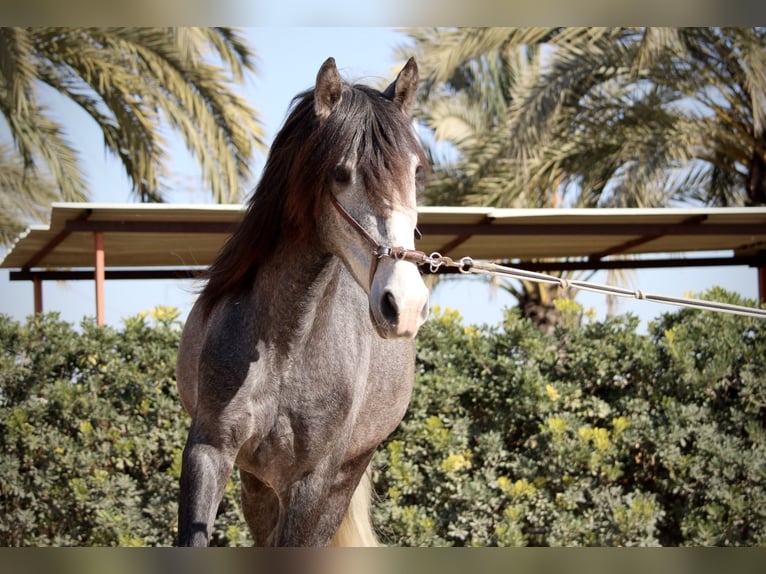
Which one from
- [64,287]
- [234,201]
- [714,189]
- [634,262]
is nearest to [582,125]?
[714,189]

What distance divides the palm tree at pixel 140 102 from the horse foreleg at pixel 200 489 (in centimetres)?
818

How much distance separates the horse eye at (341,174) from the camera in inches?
120

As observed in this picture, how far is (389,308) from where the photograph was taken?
111 inches

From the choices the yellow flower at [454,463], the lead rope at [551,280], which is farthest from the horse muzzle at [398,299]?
the yellow flower at [454,463]

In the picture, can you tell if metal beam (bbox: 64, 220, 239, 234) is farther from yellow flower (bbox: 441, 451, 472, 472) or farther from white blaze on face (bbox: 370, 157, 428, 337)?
white blaze on face (bbox: 370, 157, 428, 337)

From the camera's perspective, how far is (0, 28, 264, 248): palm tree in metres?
10.7

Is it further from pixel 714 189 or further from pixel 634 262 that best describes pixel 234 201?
pixel 714 189

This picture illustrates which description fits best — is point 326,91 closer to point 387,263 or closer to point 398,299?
point 387,263

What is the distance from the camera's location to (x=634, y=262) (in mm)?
9688

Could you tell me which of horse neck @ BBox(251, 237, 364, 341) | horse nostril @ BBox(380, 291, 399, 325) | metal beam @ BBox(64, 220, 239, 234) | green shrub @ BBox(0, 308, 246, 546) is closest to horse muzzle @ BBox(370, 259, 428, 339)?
horse nostril @ BBox(380, 291, 399, 325)

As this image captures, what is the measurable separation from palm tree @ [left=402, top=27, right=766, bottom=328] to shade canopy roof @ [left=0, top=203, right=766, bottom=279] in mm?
2735

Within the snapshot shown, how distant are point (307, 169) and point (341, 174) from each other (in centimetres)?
18

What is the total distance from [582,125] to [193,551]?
10312mm

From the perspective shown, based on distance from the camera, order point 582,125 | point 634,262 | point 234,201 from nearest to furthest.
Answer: point 634,262, point 234,201, point 582,125
